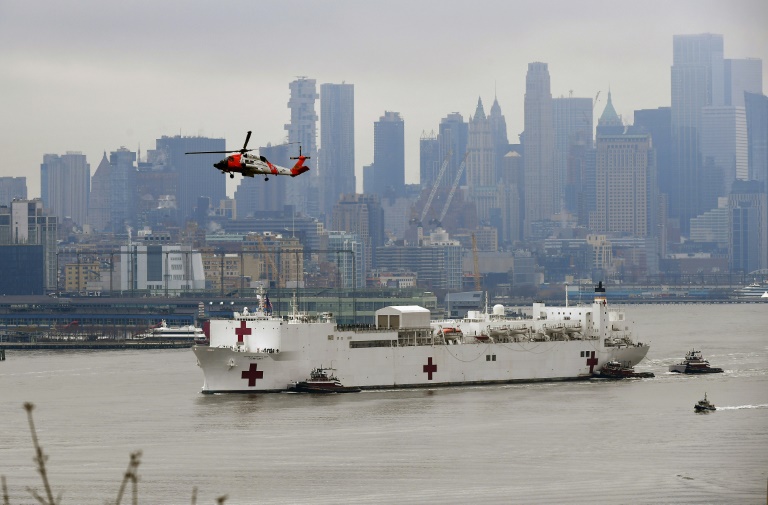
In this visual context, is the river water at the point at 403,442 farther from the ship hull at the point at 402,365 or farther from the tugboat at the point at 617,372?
the ship hull at the point at 402,365

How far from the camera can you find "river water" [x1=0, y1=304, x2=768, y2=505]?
27.8 metres

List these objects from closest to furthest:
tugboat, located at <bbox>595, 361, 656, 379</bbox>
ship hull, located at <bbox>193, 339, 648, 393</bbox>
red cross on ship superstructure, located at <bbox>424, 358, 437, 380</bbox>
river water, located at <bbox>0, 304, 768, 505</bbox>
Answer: river water, located at <bbox>0, 304, 768, 505</bbox> → ship hull, located at <bbox>193, 339, 648, 393</bbox> → red cross on ship superstructure, located at <bbox>424, 358, 437, 380</bbox> → tugboat, located at <bbox>595, 361, 656, 379</bbox>

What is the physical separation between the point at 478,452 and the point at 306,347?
37.3 feet

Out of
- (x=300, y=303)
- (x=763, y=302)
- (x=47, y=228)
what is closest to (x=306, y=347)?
(x=300, y=303)

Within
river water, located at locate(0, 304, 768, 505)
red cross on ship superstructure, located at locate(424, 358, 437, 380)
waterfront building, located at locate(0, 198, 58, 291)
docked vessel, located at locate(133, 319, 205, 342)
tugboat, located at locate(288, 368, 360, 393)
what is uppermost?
waterfront building, located at locate(0, 198, 58, 291)

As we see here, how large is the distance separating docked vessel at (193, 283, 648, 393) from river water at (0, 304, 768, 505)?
0.74 meters

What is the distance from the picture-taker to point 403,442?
109 feet

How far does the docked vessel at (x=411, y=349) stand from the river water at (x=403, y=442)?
741mm

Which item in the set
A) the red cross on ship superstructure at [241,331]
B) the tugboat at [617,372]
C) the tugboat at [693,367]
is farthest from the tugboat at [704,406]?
the red cross on ship superstructure at [241,331]

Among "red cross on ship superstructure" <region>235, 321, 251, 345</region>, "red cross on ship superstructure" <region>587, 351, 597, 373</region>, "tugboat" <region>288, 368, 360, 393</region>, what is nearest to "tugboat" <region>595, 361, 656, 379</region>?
"red cross on ship superstructure" <region>587, 351, 597, 373</region>

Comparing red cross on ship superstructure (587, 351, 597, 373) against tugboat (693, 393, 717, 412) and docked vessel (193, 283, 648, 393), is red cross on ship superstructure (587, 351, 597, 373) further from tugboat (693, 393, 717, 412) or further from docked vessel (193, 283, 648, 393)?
tugboat (693, 393, 717, 412)

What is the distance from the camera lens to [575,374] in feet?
155

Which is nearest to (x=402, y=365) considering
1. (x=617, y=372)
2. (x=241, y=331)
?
(x=241, y=331)

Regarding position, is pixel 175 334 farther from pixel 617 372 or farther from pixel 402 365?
pixel 402 365
